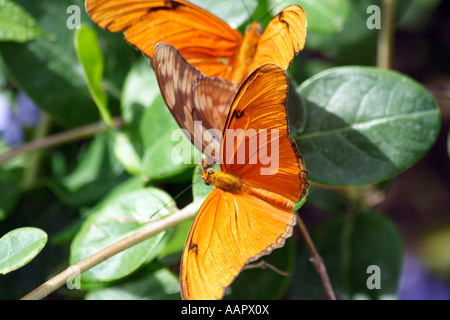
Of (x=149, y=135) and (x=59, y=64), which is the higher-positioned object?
(x=59, y=64)

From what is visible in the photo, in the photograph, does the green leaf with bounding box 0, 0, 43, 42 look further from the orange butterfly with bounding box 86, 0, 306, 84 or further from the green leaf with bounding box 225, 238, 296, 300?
the green leaf with bounding box 225, 238, 296, 300

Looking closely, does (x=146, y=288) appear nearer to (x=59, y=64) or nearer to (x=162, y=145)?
(x=162, y=145)

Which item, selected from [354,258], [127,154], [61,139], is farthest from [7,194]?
[354,258]

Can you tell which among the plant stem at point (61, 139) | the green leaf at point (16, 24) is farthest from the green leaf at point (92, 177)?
the green leaf at point (16, 24)

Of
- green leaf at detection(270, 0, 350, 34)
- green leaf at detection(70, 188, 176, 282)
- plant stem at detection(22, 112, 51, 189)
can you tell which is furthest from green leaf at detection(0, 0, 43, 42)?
green leaf at detection(270, 0, 350, 34)

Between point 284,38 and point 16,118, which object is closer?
point 284,38

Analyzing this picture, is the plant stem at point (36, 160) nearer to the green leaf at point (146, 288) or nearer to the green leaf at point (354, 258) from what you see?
the green leaf at point (146, 288)
